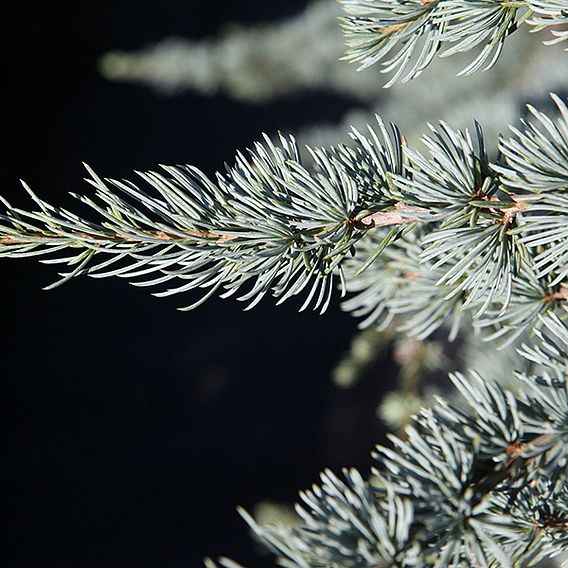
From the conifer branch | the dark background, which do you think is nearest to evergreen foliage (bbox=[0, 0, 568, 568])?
the conifer branch

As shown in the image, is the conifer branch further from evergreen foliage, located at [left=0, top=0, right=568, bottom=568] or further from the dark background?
the dark background

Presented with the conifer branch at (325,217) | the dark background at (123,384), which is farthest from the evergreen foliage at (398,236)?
the dark background at (123,384)

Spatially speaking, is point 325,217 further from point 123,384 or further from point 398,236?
point 123,384

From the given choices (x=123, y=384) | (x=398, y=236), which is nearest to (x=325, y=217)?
(x=398, y=236)

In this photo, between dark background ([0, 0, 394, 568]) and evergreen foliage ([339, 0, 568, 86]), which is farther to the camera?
dark background ([0, 0, 394, 568])

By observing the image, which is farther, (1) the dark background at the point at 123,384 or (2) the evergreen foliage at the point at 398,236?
(1) the dark background at the point at 123,384

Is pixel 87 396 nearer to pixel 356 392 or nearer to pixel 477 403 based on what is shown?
pixel 356 392

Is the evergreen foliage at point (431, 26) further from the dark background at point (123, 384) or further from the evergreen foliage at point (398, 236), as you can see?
the dark background at point (123, 384)
